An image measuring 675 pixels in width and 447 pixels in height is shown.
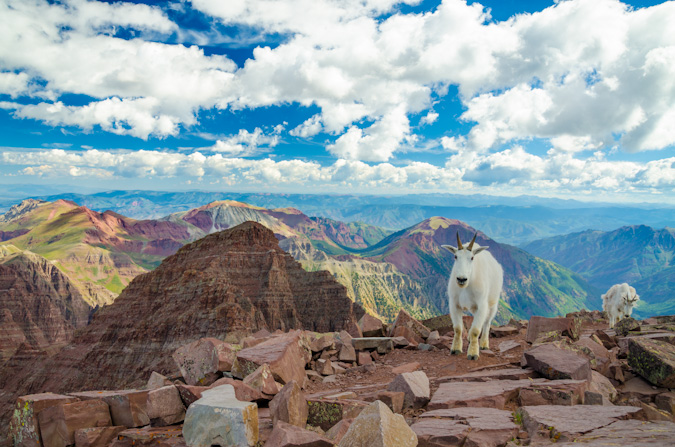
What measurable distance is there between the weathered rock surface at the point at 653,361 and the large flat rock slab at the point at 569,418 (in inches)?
116

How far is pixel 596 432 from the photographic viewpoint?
6574 mm

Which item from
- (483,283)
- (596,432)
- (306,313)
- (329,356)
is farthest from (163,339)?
(596,432)

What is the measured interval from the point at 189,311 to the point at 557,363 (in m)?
77.0

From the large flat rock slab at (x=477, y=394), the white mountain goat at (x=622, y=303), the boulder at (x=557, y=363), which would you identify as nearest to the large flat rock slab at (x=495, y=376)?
the boulder at (x=557, y=363)

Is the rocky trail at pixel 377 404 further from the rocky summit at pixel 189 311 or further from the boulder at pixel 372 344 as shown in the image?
the rocky summit at pixel 189 311

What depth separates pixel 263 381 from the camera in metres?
10.1

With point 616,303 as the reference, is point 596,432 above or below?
above

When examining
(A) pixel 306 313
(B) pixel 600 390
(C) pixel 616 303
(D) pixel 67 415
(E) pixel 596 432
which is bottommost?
(A) pixel 306 313

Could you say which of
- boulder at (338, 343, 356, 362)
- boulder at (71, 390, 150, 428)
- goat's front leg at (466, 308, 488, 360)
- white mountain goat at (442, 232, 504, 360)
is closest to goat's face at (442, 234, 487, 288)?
white mountain goat at (442, 232, 504, 360)

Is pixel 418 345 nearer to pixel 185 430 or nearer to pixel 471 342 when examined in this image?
pixel 471 342

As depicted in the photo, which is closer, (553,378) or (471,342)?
(553,378)

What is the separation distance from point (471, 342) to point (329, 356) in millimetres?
5814

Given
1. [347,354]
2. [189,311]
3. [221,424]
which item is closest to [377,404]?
[221,424]

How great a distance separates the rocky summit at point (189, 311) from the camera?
75.4 meters
